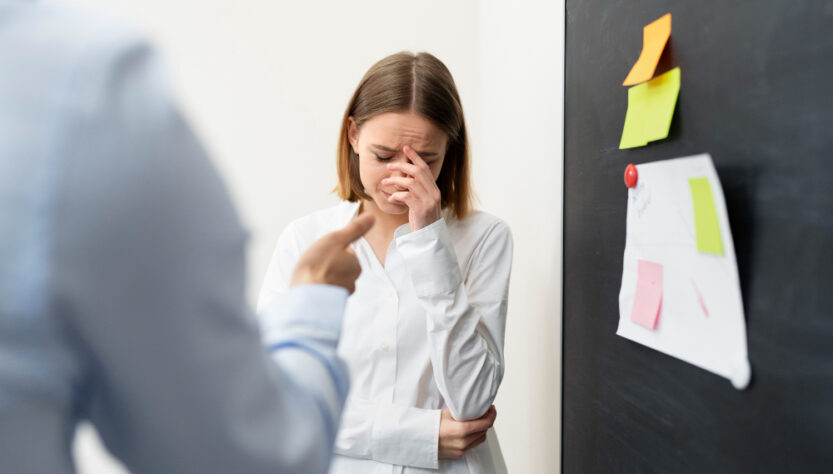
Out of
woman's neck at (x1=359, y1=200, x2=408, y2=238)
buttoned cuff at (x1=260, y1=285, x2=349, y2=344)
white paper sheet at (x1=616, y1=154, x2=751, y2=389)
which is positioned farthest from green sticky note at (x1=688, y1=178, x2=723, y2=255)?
woman's neck at (x1=359, y1=200, x2=408, y2=238)

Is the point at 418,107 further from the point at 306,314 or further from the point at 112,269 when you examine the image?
the point at 112,269

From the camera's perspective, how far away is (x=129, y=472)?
468mm

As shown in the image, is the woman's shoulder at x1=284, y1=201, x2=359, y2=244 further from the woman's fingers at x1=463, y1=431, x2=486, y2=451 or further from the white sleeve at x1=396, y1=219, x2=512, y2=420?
the woman's fingers at x1=463, y1=431, x2=486, y2=451

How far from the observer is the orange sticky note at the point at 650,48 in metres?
0.92

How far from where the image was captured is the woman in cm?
125

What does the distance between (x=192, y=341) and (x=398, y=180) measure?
35.9 inches

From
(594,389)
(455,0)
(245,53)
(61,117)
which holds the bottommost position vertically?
(594,389)

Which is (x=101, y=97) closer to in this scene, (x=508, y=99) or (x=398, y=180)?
(x=398, y=180)

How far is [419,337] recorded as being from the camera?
1.33m

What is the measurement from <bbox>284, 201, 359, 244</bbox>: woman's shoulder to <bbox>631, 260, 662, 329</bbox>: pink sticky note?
27.3 inches

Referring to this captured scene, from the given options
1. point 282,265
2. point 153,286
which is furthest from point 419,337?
point 153,286

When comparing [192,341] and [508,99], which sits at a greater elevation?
[508,99]

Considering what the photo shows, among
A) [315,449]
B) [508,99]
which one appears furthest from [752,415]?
[508,99]

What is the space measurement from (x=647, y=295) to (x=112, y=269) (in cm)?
85
